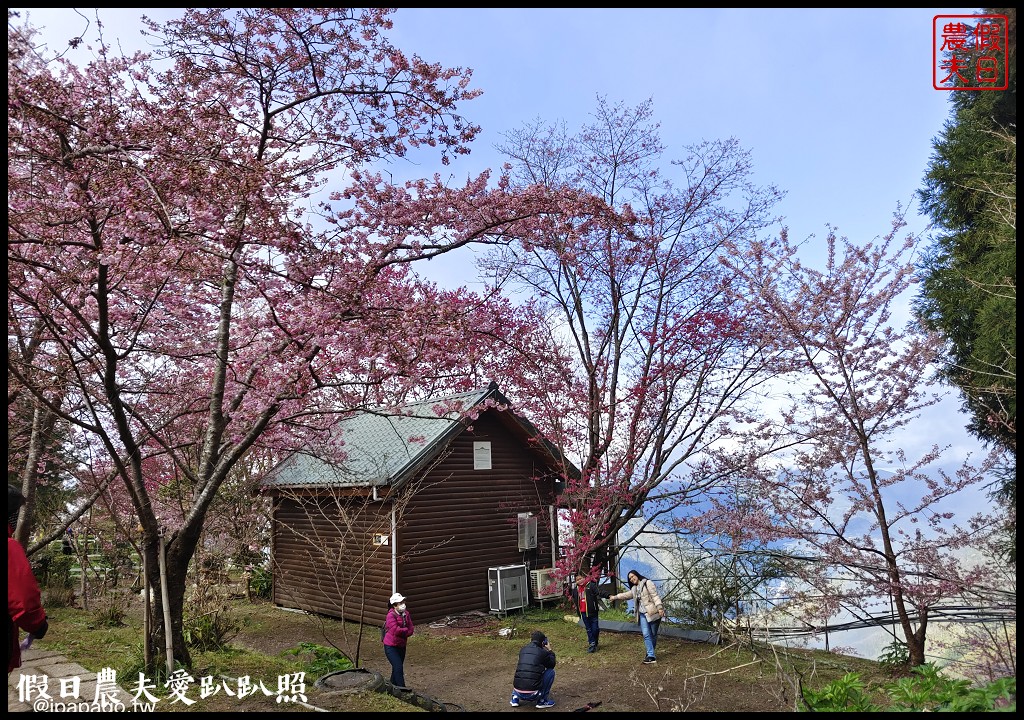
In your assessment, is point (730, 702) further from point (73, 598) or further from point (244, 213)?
point (73, 598)

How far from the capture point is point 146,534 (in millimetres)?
7547

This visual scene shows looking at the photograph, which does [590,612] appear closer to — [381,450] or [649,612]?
[649,612]

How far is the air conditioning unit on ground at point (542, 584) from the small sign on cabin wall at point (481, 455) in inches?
111

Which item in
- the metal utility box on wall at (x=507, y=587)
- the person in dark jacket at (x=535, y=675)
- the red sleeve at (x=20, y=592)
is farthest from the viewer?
the metal utility box on wall at (x=507, y=587)

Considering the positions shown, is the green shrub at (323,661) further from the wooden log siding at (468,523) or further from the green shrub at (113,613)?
the wooden log siding at (468,523)

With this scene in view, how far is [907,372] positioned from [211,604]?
10.9m

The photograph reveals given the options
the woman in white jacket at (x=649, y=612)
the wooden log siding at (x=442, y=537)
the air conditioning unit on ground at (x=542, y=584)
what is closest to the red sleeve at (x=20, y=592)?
the woman in white jacket at (x=649, y=612)

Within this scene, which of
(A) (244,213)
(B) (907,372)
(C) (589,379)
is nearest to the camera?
(A) (244,213)

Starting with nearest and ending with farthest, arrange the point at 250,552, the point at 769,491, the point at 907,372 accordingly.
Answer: the point at 907,372 → the point at 769,491 → the point at 250,552

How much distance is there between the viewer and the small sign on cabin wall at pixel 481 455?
16.7 m

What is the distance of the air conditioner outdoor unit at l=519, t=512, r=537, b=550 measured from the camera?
17.2 meters

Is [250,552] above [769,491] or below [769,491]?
below

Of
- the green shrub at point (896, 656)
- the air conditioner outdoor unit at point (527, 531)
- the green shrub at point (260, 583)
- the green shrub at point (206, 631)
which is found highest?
the air conditioner outdoor unit at point (527, 531)

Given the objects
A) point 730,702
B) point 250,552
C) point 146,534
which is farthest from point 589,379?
point 250,552
